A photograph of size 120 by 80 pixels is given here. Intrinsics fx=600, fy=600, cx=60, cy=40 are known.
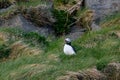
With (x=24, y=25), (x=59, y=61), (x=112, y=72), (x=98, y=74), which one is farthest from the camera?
(x=24, y=25)

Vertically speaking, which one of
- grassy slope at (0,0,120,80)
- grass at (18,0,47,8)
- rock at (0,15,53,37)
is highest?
grassy slope at (0,0,120,80)

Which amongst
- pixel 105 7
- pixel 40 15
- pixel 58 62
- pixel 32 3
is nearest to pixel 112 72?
pixel 58 62

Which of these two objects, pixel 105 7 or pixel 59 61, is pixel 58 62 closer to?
pixel 59 61

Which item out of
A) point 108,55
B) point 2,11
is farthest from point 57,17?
point 108,55

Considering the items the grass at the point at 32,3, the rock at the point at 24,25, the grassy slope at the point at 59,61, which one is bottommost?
the rock at the point at 24,25

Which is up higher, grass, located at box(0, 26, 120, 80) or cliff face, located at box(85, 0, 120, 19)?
grass, located at box(0, 26, 120, 80)

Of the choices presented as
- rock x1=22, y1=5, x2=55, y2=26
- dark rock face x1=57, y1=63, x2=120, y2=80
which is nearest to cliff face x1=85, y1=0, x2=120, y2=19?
rock x1=22, y1=5, x2=55, y2=26

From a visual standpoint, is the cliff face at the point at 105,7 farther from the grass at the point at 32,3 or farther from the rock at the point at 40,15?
the grass at the point at 32,3

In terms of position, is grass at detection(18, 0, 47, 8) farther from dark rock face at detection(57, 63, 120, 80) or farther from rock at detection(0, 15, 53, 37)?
dark rock face at detection(57, 63, 120, 80)

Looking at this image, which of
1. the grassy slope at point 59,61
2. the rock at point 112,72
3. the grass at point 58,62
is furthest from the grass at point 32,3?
the rock at point 112,72

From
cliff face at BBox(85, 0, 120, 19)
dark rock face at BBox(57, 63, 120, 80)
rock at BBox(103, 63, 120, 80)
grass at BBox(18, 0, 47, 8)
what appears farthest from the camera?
grass at BBox(18, 0, 47, 8)

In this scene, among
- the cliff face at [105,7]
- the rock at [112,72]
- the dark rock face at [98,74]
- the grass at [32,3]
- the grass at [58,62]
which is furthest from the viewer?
the grass at [32,3]

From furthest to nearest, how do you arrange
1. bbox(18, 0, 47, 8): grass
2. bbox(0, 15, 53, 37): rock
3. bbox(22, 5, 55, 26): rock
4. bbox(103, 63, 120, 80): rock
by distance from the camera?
bbox(18, 0, 47, 8): grass → bbox(22, 5, 55, 26): rock → bbox(0, 15, 53, 37): rock → bbox(103, 63, 120, 80): rock

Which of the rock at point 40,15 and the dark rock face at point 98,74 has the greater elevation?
the dark rock face at point 98,74
